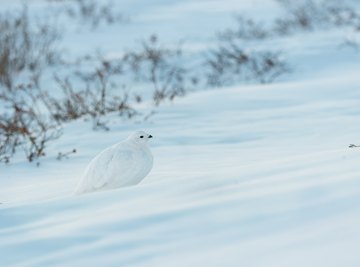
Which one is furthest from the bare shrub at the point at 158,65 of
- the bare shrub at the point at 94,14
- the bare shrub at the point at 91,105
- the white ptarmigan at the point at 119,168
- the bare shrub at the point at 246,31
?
the white ptarmigan at the point at 119,168

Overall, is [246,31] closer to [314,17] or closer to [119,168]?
[314,17]

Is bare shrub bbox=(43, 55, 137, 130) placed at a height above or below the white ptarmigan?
below

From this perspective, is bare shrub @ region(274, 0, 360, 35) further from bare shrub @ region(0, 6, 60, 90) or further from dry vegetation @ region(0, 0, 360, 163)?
bare shrub @ region(0, 6, 60, 90)

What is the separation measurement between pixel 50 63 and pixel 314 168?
8.26 metres

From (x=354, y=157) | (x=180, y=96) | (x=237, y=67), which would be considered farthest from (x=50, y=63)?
(x=354, y=157)

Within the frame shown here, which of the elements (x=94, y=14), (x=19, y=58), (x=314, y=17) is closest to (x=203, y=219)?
(x=19, y=58)

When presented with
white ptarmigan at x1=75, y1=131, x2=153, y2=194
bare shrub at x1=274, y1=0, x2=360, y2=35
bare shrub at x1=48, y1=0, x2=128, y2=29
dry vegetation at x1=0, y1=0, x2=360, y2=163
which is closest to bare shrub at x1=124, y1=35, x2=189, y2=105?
dry vegetation at x1=0, y1=0, x2=360, y2=163

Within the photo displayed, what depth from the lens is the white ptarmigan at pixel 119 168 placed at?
3404mm

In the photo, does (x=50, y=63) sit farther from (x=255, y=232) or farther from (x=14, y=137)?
(x=255, y=232)

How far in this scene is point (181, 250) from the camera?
2.30 metres

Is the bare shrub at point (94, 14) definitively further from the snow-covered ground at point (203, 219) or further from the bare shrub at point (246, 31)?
the snow-covered ground at point (203, 219)

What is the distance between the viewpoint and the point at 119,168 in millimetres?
3395

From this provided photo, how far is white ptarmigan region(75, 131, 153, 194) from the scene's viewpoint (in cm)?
340

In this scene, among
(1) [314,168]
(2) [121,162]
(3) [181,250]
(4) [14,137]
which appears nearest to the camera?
(3) [181,250]
